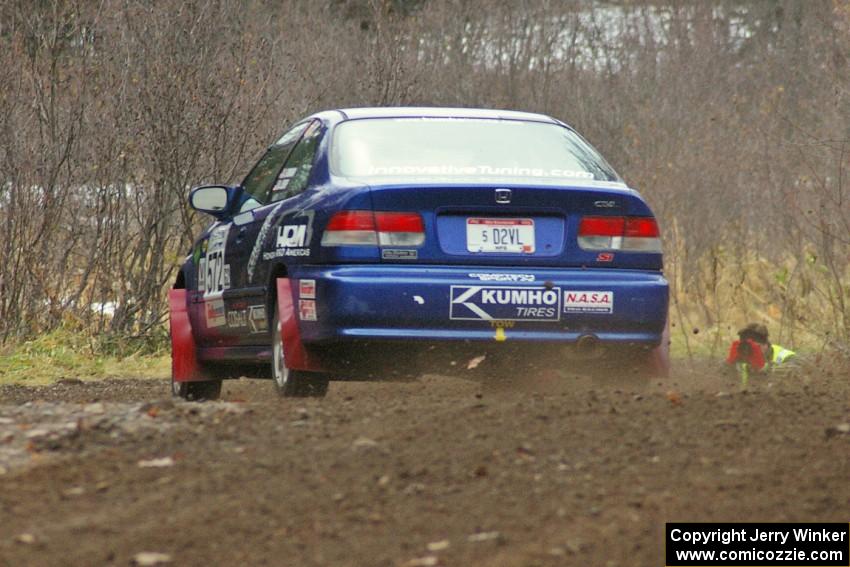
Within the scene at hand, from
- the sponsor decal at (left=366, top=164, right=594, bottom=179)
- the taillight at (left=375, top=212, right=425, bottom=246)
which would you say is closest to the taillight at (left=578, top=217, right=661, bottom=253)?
the sponsor decal at (left=366, top=164, right=594, bottom=179)

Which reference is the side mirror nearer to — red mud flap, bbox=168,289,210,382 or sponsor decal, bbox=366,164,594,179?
red mud flap, bbox=168,289,210,382

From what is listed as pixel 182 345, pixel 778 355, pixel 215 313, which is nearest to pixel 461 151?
pixel 215 313

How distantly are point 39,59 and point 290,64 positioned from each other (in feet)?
12.8

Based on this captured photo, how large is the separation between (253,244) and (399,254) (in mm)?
1426

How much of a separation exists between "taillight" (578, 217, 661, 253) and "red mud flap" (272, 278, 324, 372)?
1.38m

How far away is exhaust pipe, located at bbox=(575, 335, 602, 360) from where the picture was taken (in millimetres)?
8008

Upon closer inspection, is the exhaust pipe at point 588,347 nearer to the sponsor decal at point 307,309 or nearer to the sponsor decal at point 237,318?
the sponsor decal at point 307,309

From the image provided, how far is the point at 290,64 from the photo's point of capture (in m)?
17.6

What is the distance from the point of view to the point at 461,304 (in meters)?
7.79

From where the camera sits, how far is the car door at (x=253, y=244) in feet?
29.1

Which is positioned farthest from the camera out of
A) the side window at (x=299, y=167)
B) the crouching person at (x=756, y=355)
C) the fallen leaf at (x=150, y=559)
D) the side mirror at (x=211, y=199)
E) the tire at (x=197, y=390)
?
the crouching person at (x=756, y=355)

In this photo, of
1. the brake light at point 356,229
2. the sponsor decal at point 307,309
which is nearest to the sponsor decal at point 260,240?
the sponsor decal at point 307,309

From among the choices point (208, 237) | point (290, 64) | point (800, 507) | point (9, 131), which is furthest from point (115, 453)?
point (290, 64)

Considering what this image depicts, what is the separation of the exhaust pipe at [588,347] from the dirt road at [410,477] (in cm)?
71
